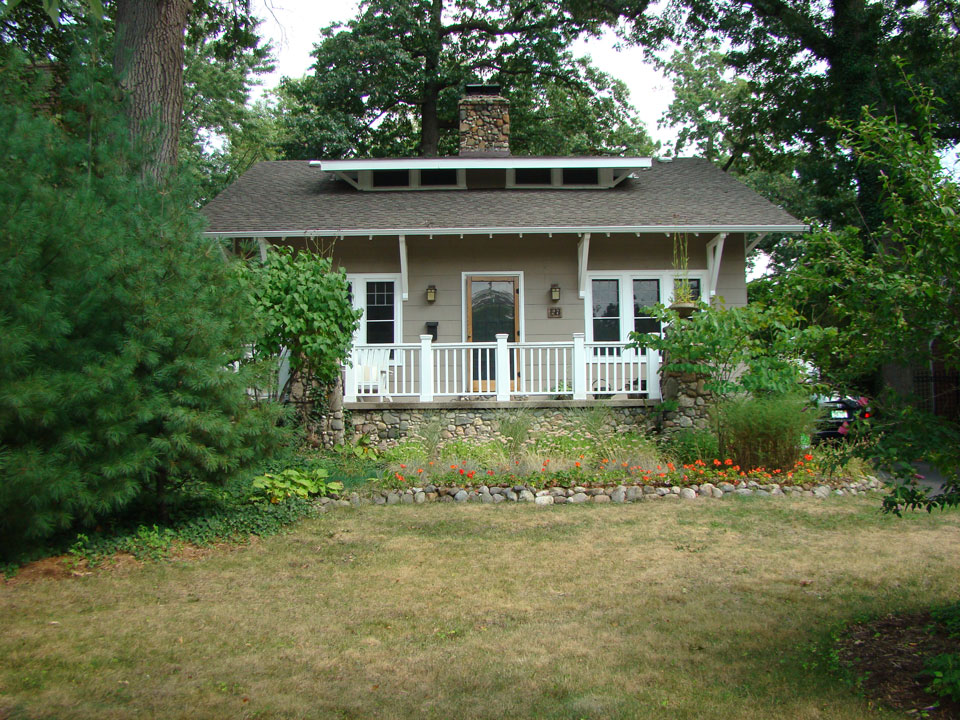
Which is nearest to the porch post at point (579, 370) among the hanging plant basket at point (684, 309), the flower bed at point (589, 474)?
the hanging plant basket at point (684, 309)

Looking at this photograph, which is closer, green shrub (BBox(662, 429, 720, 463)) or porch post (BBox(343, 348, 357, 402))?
green shrub (BBox(662, 429, 720, 463))

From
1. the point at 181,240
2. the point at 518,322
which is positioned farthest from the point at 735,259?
the point at 181,240

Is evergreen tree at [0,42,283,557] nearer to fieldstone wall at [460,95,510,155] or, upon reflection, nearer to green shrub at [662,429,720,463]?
green shrub at [662,429,720,463]

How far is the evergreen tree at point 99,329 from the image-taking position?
5.42 m

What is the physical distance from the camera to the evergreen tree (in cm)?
542

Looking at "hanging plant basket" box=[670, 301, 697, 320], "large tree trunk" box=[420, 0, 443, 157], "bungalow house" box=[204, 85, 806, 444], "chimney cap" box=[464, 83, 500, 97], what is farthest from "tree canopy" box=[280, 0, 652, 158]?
"hanging plant basket" box=[670, 301, 697, 320]

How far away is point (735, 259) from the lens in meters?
13.1

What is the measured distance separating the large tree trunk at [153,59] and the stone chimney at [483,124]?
7942 mm

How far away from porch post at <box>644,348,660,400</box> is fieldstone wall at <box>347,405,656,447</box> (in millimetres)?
210

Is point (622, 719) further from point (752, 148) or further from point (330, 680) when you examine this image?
point (752, 148)

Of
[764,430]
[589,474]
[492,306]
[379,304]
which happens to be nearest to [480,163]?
[492,306]

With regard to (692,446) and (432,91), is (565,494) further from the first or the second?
(432,91)

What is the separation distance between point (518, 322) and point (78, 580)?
8595 millimetres

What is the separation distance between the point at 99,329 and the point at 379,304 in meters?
7.13
